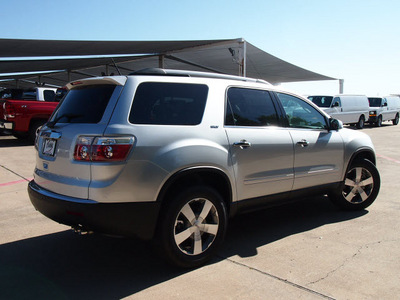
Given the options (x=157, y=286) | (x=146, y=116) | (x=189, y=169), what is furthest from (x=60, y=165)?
(x=157, y=286)

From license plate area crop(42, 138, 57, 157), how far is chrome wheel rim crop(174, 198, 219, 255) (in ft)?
4.21

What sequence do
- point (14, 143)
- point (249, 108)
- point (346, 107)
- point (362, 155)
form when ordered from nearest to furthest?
1. point (249, 108)
2. point (362, 155)
3. point (14, 143)
4. point (346, 107)

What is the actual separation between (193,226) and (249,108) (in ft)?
4.66

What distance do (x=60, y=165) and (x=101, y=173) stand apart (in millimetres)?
530

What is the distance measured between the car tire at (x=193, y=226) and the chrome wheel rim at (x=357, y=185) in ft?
7.71

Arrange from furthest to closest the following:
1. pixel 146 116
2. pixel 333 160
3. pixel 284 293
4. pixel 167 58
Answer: pixel 167 58
pixel 333 160
pixel 146 116
pixel 284 293

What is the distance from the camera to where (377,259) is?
3.45 metres

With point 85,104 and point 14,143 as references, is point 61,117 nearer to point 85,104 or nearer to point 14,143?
point 85,104

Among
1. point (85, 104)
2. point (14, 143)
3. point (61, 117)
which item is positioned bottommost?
point (14, 143)

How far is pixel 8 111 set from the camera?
1101 cm

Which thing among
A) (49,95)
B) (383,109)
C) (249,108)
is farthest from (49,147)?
(383,109)

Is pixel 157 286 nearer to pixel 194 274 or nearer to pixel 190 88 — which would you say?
pixel 194 274

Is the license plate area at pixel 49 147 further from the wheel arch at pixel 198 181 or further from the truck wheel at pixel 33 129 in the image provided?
the truck wheel at pixel 33 129

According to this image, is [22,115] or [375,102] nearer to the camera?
[22,115]
